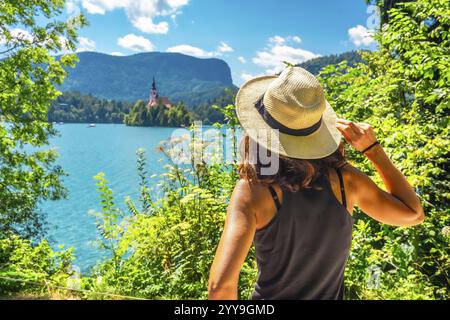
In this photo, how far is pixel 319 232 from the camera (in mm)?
1175

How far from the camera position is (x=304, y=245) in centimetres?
117

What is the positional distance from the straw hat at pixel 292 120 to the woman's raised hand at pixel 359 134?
0.23 ft

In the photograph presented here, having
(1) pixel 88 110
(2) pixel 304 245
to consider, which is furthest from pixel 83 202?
(1) pixel 88 110

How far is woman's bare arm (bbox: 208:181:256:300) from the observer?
101 centimetres

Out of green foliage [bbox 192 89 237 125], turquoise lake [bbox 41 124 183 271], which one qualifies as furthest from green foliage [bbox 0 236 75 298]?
turquoise lake [bbox 41 124 183 271]

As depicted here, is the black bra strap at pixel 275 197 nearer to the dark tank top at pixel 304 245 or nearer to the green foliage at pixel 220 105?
the dark tank top at pixel 304 245

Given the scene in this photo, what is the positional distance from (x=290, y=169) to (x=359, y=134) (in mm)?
310

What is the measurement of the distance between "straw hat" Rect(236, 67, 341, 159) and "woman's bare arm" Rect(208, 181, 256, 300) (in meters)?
0.20

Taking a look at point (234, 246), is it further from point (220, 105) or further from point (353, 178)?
point (220, 105)

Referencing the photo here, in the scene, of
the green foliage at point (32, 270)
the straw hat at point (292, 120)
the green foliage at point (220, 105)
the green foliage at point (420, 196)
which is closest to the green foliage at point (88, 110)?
the green foliage at point (220, 105)

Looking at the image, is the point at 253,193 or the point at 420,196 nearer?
the point at 253,193

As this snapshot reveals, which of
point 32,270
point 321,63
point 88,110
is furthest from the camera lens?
point 88,110

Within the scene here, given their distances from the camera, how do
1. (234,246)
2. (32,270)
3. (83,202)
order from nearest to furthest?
(234,246)
(32,270)
(83,202)
